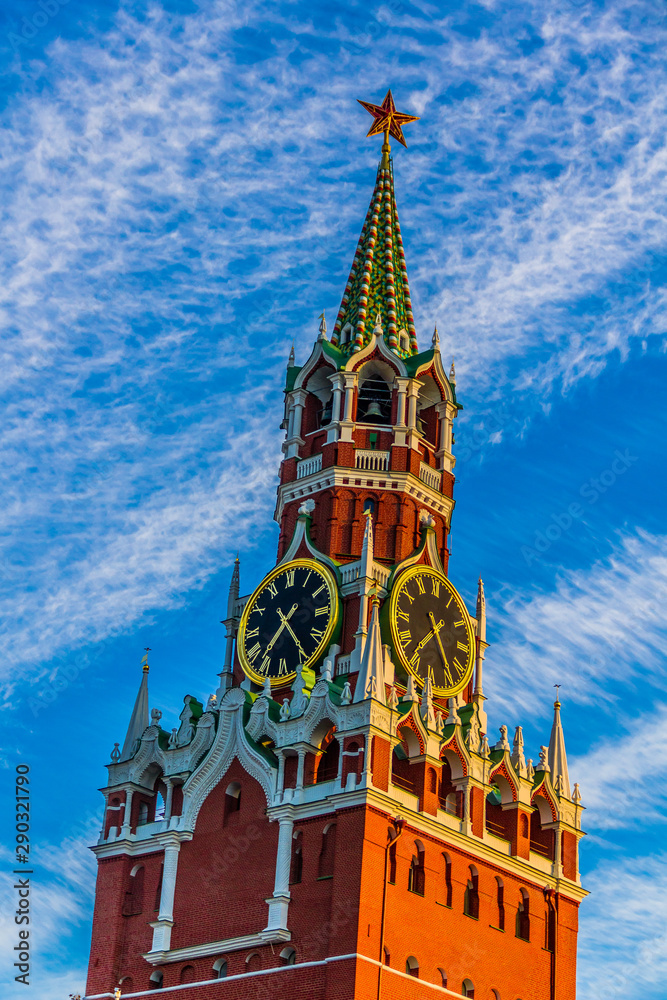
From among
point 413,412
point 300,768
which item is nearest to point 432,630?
point 300,768

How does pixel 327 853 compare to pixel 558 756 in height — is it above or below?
Answer: below

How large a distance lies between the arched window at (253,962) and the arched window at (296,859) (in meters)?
2.68

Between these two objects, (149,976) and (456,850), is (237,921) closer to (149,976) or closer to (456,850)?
(149,976)

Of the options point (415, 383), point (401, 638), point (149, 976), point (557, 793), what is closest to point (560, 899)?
point (557, 793)

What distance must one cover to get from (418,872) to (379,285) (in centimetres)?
2753

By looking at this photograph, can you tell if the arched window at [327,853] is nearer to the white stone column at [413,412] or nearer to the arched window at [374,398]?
the white stone column at [413,412]

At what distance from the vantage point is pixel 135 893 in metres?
64.2

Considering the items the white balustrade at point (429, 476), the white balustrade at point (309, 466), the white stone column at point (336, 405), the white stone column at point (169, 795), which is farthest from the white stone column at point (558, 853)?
the white stone column at point (336, 405)

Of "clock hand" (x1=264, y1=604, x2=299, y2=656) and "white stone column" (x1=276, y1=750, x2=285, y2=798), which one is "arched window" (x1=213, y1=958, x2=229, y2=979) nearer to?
"white stone column" (x1=276, y1=750, x2=285, y2=798)

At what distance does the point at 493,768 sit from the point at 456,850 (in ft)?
13.4

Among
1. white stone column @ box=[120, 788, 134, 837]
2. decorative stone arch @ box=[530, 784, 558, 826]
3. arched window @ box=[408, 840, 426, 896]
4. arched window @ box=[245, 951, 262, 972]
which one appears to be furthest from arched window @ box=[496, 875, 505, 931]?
white stone column @ box=[120, 788, 134, 837]

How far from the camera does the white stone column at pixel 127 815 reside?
6469 cm

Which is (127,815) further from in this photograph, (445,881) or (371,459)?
(371,459)

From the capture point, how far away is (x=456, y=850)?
6188 centimetres
